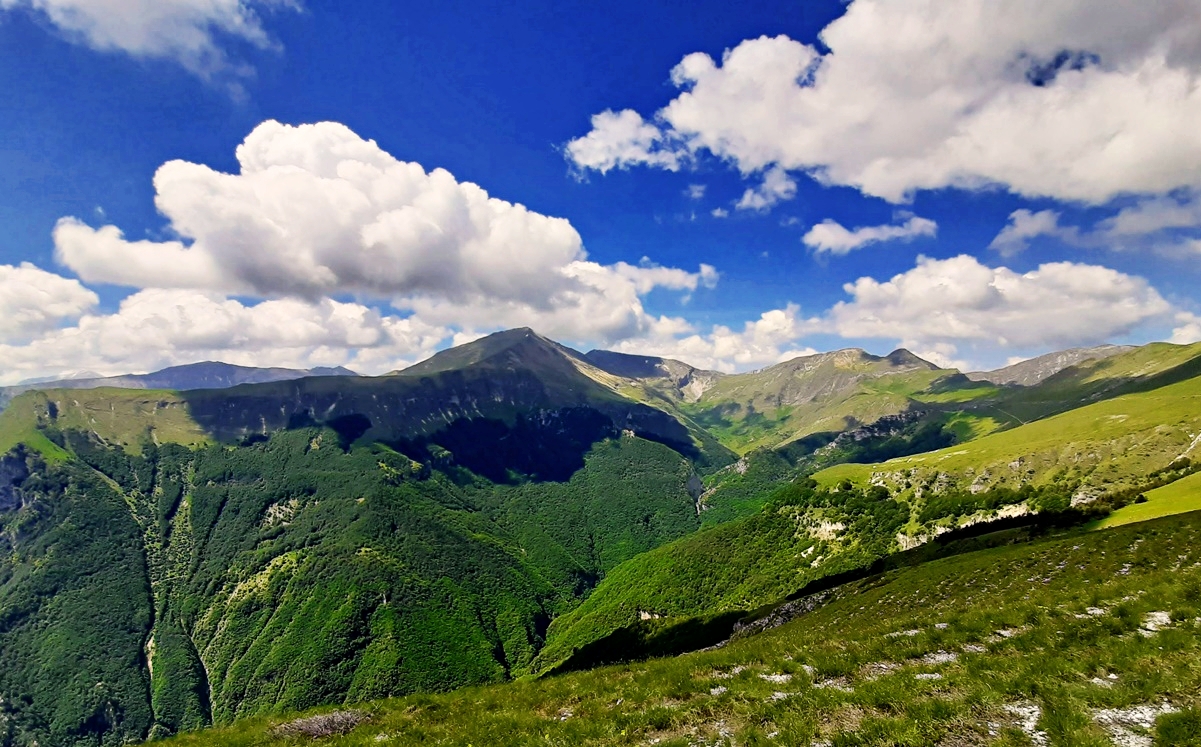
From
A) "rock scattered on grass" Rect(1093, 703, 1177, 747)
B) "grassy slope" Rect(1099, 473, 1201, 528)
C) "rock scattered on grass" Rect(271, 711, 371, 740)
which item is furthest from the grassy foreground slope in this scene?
"grassy slope" Rect(1099, 473, 1201, 528)

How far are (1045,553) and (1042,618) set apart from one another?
43614 mm

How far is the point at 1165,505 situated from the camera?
252 feet

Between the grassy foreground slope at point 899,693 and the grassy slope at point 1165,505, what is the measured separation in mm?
73898

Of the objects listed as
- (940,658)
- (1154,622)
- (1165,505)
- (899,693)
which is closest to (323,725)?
(899,693)

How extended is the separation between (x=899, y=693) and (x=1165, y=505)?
101767 millimetres

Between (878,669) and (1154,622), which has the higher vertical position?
(1154,622)

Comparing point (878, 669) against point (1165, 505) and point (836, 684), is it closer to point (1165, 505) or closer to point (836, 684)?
point (836, 684)

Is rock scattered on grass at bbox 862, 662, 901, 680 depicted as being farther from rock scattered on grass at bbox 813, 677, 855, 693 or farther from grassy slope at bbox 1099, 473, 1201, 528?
grassy slope at bbox 1099, 473, 1201, 528

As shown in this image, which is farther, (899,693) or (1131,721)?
(899,693)

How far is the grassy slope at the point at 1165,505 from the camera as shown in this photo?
72281mm

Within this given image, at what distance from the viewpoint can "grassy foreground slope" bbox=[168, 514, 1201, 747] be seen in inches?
489

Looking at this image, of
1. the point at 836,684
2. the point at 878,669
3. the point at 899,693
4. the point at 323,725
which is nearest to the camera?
the point at 899,693

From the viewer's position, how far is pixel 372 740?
717 inches

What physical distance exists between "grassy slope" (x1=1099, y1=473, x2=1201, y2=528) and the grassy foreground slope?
73898mm
